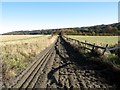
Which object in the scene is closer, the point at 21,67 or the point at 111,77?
the point at 111,77

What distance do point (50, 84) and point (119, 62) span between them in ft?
18.3

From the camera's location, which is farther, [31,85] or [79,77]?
[79,77]

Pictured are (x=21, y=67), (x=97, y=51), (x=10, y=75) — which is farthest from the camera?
(x=97, y=51)

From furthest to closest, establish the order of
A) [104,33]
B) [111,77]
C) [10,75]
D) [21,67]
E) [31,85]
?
1. [104,33]
2. [21,67]
3. [10,75]
4. [111,77]
5. [31,85]

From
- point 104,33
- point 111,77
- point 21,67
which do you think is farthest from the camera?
point 104,33

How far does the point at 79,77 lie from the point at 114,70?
5.86ft

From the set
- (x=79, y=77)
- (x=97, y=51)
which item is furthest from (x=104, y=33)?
(x=79, y=77)

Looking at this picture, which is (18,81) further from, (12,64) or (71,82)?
(12,64)

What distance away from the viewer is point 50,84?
1125 cm

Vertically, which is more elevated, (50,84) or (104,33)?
(50,84)

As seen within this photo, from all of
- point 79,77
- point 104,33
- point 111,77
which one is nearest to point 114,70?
point 111,77

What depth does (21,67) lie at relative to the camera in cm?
1736

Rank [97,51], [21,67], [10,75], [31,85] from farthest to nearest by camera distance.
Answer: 1. [97,51]
2. [21,67]
3. [10,75]
4. [31,85]

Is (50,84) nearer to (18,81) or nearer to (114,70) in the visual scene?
(18,81)
